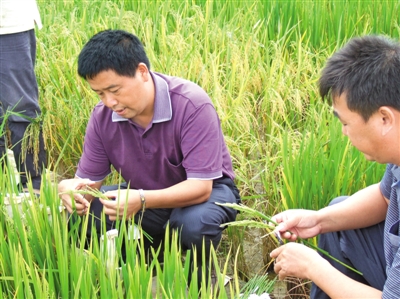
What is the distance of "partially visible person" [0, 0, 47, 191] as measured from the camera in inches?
126

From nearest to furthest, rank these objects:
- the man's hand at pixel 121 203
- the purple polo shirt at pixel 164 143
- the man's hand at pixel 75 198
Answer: the man's hand at pixel 121 203, the man's hand at pixel 75 198, the purple polo shirt at pixel 164 143

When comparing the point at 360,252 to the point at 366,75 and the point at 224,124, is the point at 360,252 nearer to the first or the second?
the point at 366,75

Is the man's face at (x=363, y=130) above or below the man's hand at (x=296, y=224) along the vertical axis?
above

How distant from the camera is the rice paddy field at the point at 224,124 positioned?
191 cm

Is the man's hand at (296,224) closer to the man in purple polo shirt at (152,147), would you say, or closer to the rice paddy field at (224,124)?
the rice paddy field at (224,124)

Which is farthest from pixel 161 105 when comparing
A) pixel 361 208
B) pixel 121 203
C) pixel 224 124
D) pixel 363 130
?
pixel 363 130

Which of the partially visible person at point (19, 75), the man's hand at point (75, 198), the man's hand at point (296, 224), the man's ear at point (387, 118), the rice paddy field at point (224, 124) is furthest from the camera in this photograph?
the partially visible person at point (19, 75)

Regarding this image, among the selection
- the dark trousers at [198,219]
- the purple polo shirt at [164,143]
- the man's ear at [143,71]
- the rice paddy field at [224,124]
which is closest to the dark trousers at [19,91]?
the rice paddy field at [224,124]

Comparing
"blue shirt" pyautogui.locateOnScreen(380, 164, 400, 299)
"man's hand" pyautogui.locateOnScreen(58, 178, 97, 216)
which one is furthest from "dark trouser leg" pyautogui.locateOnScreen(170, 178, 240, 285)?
"blue shirt" pyautogui.locateOnScreen(380, 164, 400, 299)

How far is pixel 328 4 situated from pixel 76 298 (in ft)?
11.3

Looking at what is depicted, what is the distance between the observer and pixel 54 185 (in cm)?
231

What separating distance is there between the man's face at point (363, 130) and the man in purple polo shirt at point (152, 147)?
83cm

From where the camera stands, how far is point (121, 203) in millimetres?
2402

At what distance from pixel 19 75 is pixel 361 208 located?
1884 millimetres
